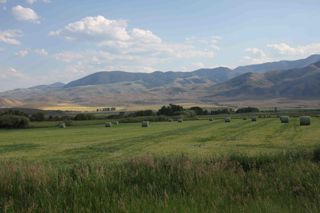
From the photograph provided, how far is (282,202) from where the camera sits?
916 centimetres

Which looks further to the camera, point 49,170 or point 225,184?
point 49,170

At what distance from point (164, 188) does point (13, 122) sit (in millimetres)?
85267

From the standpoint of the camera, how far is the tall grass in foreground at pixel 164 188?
29.0 ft

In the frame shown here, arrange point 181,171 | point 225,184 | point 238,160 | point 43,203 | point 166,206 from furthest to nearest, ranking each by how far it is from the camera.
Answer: point 238,160
point 181,171
point 225,184
point 43,203
point 166,206

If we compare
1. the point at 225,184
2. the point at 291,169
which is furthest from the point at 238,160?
the point at 225,184

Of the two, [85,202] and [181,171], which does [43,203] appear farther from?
[181,171]

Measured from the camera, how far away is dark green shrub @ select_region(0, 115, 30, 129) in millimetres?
89938

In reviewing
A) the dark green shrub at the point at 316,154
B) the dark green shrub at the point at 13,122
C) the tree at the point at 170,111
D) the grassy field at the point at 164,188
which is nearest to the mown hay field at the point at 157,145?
the dark green shrub at the point at 316,154

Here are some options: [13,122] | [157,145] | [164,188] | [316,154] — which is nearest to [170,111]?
[13,122]

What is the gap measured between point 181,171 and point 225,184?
1.36 meters

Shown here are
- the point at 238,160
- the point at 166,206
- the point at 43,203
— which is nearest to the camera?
the point at 166,206

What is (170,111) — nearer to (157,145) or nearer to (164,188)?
(157,145)

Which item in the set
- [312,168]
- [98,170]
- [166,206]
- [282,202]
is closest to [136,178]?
[98,170]

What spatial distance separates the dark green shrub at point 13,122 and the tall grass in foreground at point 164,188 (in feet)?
266
